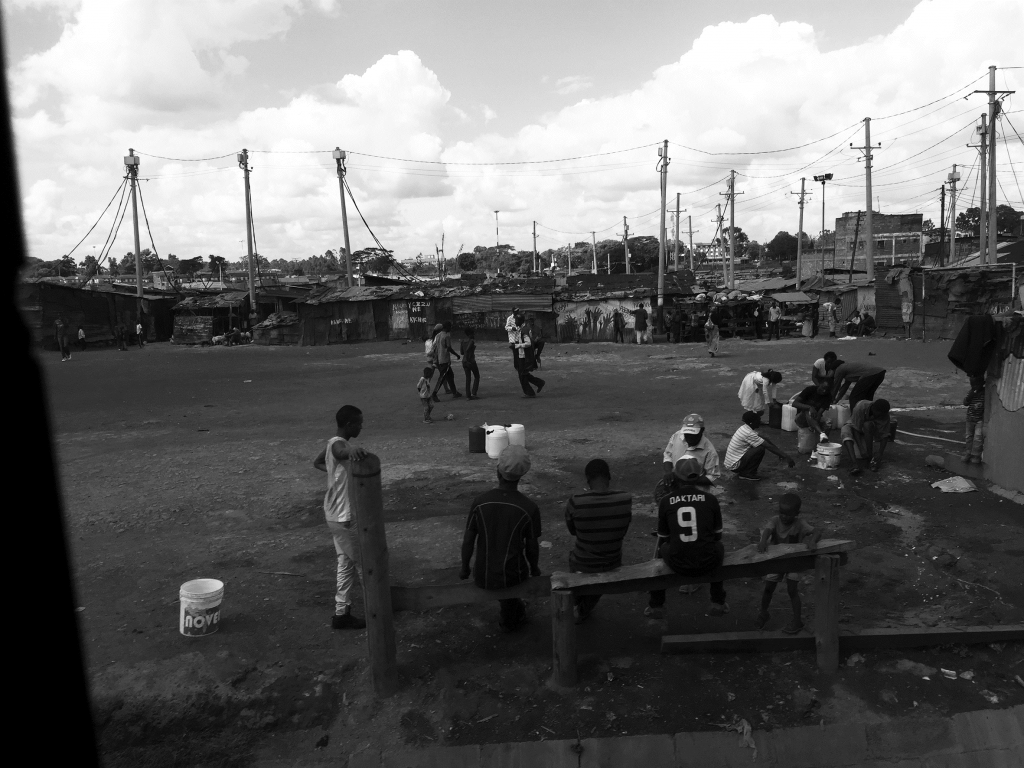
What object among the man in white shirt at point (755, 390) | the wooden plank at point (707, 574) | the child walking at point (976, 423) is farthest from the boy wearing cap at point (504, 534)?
the man in white shirt at point (755, 390)

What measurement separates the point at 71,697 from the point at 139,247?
40.7m

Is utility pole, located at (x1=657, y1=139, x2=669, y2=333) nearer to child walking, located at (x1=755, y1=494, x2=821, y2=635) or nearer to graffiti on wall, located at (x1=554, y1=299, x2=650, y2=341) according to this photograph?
graffiti on wall, located at (x1=554, y1=299, x2=650, y2=341)

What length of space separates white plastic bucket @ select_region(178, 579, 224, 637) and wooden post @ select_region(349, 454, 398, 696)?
1.46 meters

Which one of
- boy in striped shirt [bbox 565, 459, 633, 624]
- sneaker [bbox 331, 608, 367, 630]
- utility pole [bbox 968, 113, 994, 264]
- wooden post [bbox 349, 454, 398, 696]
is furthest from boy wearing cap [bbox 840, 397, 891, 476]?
utility pole [bbox 968, 113, 994, 264]

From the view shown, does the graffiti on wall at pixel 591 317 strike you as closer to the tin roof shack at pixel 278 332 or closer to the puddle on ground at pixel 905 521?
the tin roof shack at pixel 278 332

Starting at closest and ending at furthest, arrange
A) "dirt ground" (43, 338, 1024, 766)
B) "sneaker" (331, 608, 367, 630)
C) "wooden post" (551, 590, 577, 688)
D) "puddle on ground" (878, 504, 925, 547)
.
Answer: "dirt ground" (43, 338, 1024, 766), "wooden post" (551, 590, 577, 688), "sneaker" (331, 608, 367, 630), "puddle on ground" (878, 504, 925, 547)

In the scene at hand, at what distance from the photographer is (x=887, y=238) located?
70.5m

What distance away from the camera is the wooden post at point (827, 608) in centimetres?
491

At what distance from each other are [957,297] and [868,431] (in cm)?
1956

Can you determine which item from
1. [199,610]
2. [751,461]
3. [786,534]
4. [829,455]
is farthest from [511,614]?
[829,455]

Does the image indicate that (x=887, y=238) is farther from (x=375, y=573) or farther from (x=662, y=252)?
(x=375, y=573)

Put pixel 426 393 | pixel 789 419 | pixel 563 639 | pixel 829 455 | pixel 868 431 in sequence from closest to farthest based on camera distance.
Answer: pixel 563 639 < pixel 868 431 < pixel 829 455 < pixel 789 419 < pixel 426 393

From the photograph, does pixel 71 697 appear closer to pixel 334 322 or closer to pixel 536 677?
pixel 536 677

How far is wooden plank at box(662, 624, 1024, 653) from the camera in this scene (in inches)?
202
